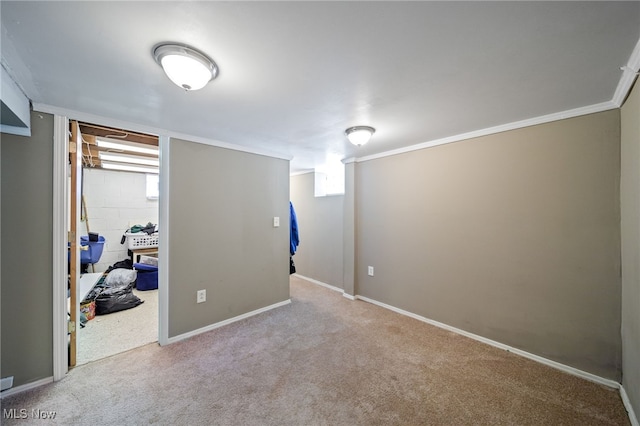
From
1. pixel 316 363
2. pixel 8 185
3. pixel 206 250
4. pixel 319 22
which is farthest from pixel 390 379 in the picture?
pixel 8 185

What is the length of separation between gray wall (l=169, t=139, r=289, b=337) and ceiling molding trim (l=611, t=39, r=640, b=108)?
3053mm

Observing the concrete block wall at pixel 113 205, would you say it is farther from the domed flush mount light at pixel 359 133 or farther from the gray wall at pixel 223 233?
the domed flush mount light at pixel 359 133

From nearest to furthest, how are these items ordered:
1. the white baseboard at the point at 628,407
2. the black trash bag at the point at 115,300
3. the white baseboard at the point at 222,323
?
the white baseboard at the point at 628,407, the white baseboard at the point at 222,323, the black trash bag at the point at 115,300

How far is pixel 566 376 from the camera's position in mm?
1947

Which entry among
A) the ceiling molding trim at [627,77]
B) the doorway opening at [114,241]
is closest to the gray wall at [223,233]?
the doorway opening at [114,241]

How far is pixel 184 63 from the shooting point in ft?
4.16

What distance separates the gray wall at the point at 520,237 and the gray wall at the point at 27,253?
3337 mm

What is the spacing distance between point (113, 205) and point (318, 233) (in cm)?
398

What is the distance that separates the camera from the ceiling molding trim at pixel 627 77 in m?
1.27

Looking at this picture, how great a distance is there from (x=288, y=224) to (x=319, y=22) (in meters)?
2.68

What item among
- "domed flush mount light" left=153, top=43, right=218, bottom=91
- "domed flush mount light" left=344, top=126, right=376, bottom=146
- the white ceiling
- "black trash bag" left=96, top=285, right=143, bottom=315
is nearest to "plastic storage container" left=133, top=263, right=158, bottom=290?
"black trash bag" left=96, top=285, right=143, bottom=315

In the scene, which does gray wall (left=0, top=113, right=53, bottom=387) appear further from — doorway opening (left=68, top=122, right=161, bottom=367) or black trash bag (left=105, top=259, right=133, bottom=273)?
black trash bag (left=105, top=259, right=133, bottom=273)

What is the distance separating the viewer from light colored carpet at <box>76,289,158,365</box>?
2.26 meters

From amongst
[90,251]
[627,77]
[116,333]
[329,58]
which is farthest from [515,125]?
[90,251]
